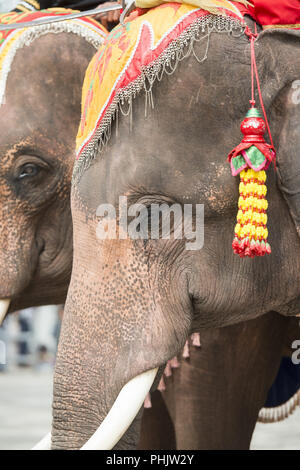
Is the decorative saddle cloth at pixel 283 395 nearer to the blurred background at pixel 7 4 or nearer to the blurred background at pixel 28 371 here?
the blurred background at pixel 7 4

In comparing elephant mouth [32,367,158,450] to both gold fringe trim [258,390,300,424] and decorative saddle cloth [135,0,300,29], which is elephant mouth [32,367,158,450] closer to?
decorative saddle cloth [135,0,300,29]

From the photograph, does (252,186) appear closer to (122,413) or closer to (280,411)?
(122,413)

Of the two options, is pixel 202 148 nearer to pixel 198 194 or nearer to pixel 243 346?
pixel 198 194

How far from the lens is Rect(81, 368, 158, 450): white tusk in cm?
188

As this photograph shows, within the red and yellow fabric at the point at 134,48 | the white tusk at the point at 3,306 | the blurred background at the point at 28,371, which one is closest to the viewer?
the red and yellow fabric at the point at 134,48

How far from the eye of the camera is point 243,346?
2795 mm

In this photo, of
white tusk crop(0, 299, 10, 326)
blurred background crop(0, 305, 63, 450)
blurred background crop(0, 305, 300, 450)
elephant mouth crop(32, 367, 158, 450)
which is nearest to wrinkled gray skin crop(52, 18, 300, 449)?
elephant mouth crop(32, 367, 158, 450)

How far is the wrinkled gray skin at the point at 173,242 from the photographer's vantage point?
1957mm

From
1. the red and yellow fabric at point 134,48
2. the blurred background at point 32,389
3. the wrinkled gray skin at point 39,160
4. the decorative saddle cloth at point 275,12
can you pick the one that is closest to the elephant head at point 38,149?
the wrinkled gray skin at point 39,160

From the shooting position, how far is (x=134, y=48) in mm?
1995

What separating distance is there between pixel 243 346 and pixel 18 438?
7.22 feet

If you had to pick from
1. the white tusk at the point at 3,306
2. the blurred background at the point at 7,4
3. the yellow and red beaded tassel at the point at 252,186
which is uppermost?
the blurred background at the point at 7,4

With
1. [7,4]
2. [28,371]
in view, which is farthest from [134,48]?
[28,371]
